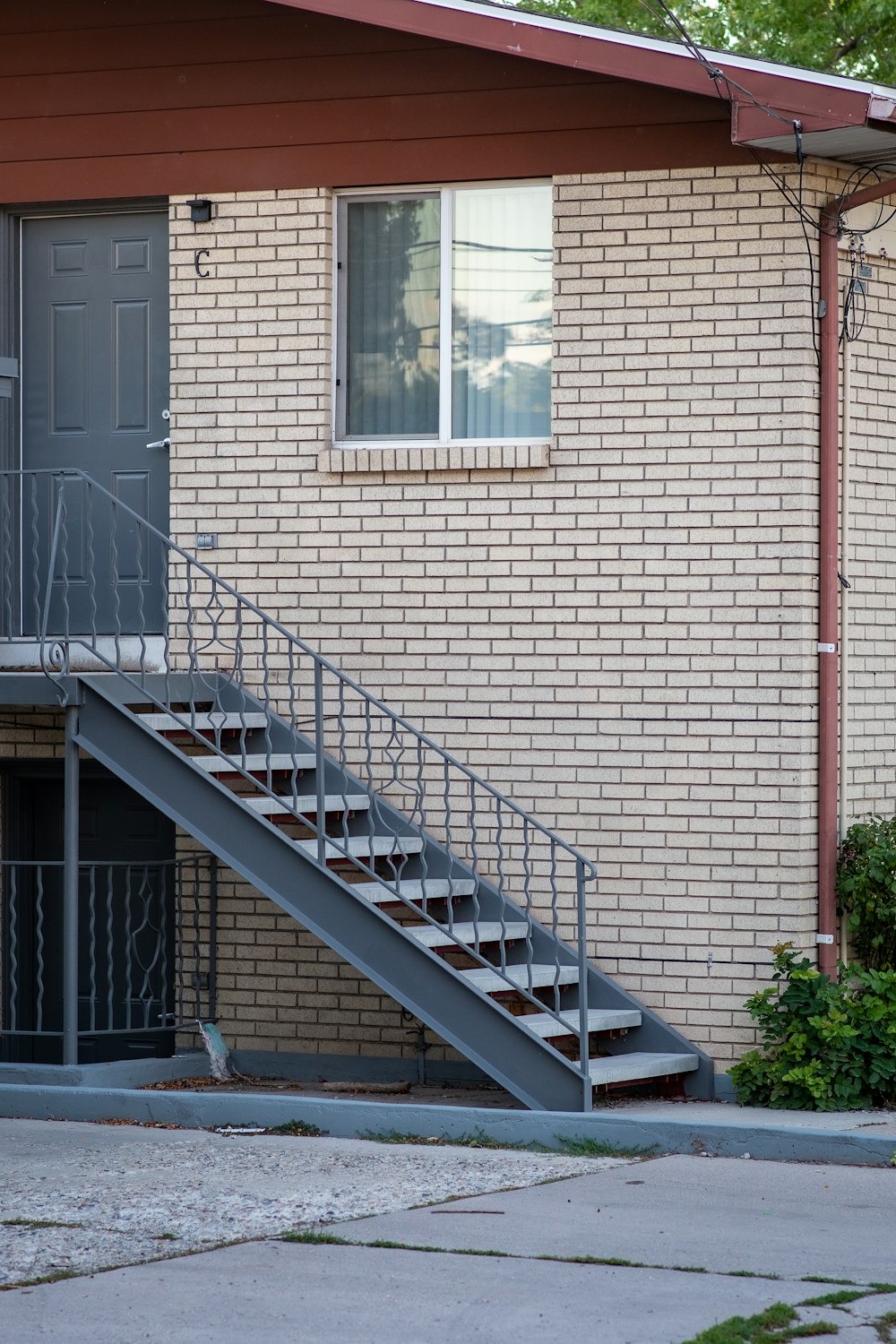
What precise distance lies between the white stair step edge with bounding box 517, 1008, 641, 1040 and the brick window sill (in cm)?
265

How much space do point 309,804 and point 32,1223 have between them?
111 inches

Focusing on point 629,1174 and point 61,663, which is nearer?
point 629,1174

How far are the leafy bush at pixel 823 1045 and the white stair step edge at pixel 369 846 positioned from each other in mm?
1772

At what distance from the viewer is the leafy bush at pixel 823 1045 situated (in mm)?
8195

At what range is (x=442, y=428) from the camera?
9461mm

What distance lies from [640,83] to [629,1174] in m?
5.05

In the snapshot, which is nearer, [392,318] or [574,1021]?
[574,1021]

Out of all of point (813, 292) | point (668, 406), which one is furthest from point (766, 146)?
point (668, 406)

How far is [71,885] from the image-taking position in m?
8.84

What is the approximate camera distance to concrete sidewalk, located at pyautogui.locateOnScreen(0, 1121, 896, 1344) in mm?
5371

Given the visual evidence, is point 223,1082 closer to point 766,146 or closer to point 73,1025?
point 73,1025

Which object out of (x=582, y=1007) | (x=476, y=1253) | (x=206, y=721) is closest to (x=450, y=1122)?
(x=582, y=1007)

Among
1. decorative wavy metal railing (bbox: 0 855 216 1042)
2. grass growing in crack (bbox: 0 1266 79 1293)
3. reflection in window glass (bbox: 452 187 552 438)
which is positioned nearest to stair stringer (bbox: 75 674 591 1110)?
decorative wavy metal railing (bbox: 0 855 216 1042)

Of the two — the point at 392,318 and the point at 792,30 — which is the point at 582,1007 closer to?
the point at 392,318
